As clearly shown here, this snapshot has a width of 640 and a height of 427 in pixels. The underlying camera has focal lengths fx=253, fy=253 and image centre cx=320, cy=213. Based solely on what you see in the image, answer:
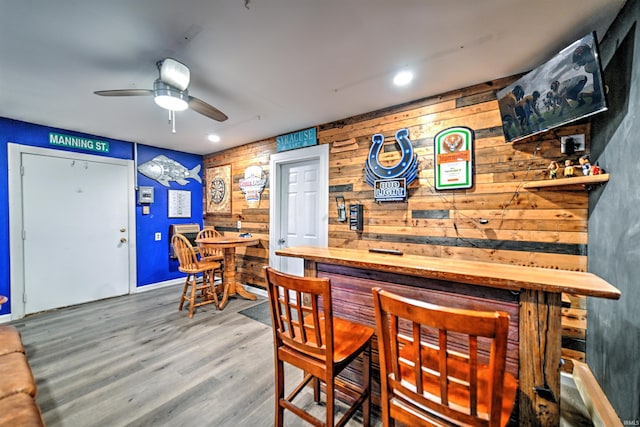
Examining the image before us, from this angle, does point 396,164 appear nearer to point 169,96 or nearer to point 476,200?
point 476,200

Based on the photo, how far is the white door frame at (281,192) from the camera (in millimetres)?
3355

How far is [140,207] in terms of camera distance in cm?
430

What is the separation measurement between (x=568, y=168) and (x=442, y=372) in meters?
1.96

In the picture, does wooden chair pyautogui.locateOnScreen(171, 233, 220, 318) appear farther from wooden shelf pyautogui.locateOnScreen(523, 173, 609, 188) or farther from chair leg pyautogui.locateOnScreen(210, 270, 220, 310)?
wooden shelf pyautogui.locateOnScreen(523, 173, 609, 188)

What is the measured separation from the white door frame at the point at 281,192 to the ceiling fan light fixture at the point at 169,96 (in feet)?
5.70

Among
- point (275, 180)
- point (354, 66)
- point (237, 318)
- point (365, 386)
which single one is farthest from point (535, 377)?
point (275, 180)

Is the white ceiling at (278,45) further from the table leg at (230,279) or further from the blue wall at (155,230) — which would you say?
the table leg at (230,279)

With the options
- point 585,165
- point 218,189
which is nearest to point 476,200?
point 585,165

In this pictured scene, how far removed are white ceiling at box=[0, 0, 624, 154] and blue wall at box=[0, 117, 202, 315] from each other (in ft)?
1.96

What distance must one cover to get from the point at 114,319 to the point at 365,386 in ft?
10.9

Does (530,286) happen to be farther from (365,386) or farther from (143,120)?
(143,120)

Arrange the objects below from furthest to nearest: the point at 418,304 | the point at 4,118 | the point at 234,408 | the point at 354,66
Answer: the point at 4,118, the point at 354,66, the point at 234,408, the point at 418,304

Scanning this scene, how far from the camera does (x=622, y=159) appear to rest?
1.49 metres

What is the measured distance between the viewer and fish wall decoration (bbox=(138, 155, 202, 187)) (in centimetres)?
439
